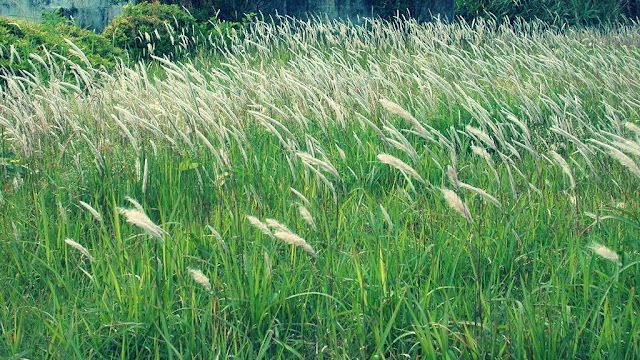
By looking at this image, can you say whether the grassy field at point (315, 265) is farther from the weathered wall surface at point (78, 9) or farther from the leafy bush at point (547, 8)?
the leafy bush at point (547, 8)

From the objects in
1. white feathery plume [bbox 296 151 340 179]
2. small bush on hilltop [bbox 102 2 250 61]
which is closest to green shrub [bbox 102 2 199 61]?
small bush on hilltop [bbox 102 2 250 61]

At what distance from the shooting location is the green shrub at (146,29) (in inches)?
277

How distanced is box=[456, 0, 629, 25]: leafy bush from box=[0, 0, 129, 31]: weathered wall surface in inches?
256

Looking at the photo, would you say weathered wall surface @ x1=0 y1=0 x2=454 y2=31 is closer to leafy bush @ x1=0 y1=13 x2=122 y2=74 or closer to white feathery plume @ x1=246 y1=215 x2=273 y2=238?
leafy bush @ x1=0 y1=13 x2=122 y2=74

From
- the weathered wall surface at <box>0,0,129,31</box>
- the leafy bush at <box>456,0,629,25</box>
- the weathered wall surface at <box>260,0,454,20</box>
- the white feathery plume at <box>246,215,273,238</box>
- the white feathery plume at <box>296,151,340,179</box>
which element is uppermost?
the white feathery plume at <box>296,151,340,179</box>

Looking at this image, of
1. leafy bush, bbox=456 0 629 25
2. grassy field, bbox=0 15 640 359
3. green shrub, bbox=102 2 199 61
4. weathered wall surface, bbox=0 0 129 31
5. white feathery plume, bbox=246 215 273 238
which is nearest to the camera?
white feathery plume, bbox=246 215 273 238

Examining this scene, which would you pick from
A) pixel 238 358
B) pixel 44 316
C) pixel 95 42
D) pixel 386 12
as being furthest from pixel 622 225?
pixel 386 12

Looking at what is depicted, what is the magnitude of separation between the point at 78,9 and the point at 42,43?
Answer: 314 cm

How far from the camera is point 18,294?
1845 millimetres

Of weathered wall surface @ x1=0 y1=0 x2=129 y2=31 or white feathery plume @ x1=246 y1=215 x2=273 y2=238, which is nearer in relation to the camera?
white feathery plume @ x1=246 y1=215 x2=273 y2=238

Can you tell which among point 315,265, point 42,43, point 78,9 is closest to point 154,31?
point 42,43

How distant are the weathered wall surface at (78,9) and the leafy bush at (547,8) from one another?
650cm

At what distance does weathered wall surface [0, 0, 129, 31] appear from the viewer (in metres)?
8.26

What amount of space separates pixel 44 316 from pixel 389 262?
1023 mm
